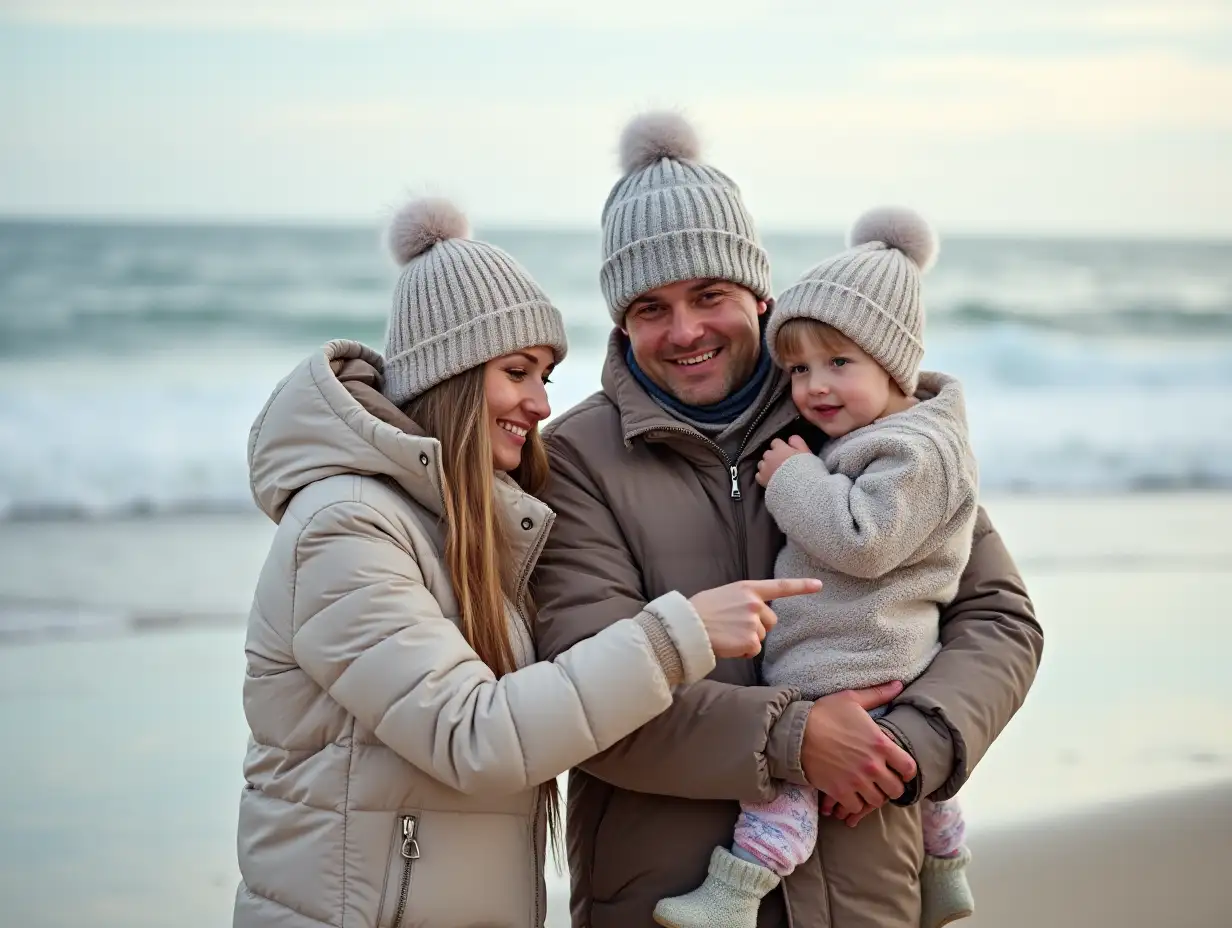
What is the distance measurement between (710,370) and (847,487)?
1.31ft

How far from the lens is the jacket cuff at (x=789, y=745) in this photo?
8.00 feet

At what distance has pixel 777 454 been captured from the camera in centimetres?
267

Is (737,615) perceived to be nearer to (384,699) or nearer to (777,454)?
(777,454)

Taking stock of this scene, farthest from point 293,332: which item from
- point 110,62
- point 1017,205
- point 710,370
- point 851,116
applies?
point 710,370

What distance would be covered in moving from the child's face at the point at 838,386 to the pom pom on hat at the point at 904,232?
0.30 metres

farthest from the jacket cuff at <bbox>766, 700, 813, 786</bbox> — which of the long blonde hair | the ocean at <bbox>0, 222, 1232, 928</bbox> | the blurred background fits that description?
the blurred background

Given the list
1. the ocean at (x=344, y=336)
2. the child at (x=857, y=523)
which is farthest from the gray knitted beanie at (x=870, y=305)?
the ocean at (x=344, y=336)

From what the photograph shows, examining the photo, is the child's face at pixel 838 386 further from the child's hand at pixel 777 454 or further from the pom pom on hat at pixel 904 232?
the pom pom on hat at pixel 904 232

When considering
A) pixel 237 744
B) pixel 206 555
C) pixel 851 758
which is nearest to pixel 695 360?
pixel 851 758

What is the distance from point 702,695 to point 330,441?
750 mm

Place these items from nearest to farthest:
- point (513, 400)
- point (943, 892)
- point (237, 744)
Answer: point (513, 400) < point (943, 892) < point (237, 744)

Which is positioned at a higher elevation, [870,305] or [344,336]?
[344,336]

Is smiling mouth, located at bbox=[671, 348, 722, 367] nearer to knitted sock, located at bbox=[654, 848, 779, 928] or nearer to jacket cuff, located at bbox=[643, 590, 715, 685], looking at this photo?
jacket cuff, located at bbox=[643, 590, 715, 685]

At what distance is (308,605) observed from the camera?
2275 mm
